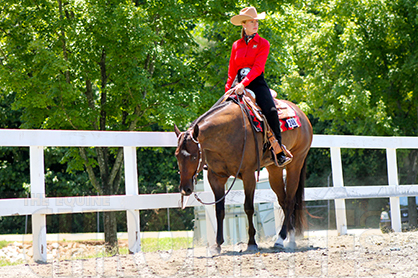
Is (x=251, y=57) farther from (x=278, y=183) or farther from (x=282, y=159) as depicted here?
(x=278, y=183)

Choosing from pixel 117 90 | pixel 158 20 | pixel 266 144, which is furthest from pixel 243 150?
pixel 158 20

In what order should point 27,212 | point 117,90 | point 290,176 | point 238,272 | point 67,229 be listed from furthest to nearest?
point 67,229
point 117,90
point 290,176
point 27,212
point 238,272

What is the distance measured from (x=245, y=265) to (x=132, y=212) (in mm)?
1531

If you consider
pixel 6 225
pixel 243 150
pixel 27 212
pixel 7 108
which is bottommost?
pixel 6 225

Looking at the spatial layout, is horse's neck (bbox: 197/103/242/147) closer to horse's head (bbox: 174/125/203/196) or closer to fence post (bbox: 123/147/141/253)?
horse's head (bbox: 174/125/203/196)

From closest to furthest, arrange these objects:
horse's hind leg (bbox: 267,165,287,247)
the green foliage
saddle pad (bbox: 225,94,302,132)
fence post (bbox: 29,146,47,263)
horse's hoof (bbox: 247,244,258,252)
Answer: fence post (bbox: 29,146,47,263), horse's hoof (bbox: 247,244,258,252), saddle pad (bbox: 225,94,302,132), horse's hind leg (bbox: 267,165,287,247), the green foliage

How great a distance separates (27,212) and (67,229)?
8105mm

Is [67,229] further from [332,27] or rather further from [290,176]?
[332,27]

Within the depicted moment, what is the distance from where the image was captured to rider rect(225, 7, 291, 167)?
5.06 m

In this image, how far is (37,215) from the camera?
4.22 metres

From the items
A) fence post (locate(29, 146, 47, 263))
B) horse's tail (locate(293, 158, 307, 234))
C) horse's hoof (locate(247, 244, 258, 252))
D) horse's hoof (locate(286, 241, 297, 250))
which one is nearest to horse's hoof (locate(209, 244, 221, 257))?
horse's hoof (locate(247, 244, 258, 252))

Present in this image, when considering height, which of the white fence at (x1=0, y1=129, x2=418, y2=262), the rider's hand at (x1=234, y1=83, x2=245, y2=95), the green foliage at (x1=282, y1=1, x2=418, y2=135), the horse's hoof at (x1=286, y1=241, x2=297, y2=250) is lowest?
the horse's hoof at (x1=286, y1=241, x2=297, y2=250)

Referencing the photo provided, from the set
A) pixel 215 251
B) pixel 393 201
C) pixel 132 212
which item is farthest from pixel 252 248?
pixel 393 201

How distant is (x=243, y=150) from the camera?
474 cm
